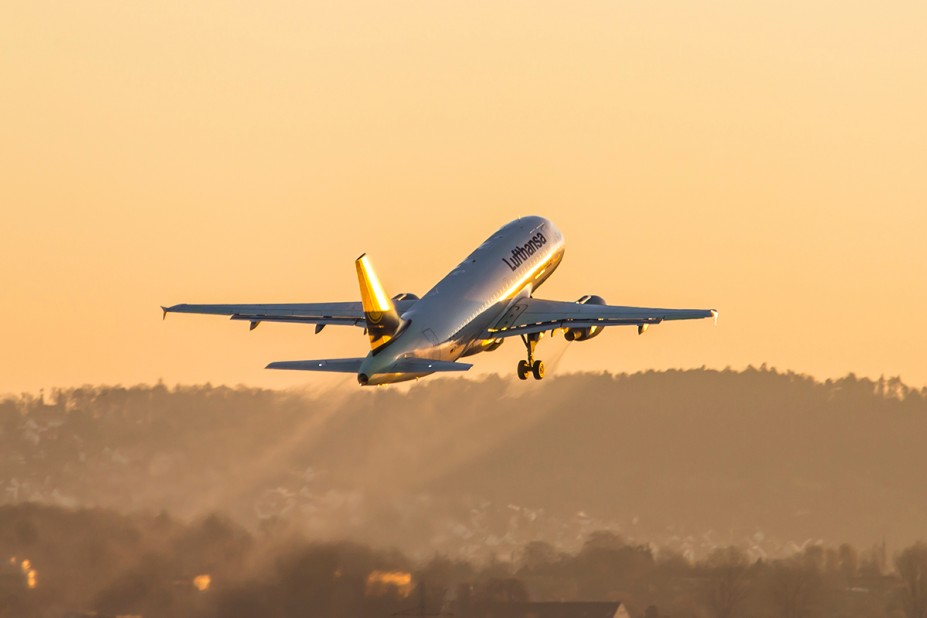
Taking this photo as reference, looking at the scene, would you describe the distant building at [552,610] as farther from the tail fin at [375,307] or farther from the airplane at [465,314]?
the tail fin at [375,307]

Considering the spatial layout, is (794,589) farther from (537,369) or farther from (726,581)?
(537,369)

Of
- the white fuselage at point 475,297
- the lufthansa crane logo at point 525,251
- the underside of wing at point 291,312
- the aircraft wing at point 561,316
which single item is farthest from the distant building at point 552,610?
the lufthansa crane logo at point 525,251

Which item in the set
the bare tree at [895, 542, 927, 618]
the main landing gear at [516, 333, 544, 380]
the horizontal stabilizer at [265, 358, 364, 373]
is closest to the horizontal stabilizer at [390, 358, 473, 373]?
the horizontal stabilizer at [265, 358, 364, 373]

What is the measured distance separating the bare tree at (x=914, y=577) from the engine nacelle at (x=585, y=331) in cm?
2679

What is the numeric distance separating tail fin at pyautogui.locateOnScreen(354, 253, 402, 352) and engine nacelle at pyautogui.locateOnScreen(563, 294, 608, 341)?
14771 millimetres

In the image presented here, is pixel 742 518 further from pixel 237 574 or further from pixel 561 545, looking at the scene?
pixel 237 574

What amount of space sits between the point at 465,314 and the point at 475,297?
2.33 m

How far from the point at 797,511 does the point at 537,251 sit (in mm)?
31450

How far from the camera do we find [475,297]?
375 feet

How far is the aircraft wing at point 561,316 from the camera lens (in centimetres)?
11249

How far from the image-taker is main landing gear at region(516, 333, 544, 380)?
11856cm

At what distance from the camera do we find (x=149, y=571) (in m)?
Result: 120

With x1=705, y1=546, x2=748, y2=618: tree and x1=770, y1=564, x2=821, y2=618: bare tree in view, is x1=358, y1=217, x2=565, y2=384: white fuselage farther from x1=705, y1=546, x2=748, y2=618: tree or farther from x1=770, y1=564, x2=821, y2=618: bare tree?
x1=770, y1=564, x2=821, y2=618: bare tree

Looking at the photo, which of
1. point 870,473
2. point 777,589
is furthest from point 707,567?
point 870,473
